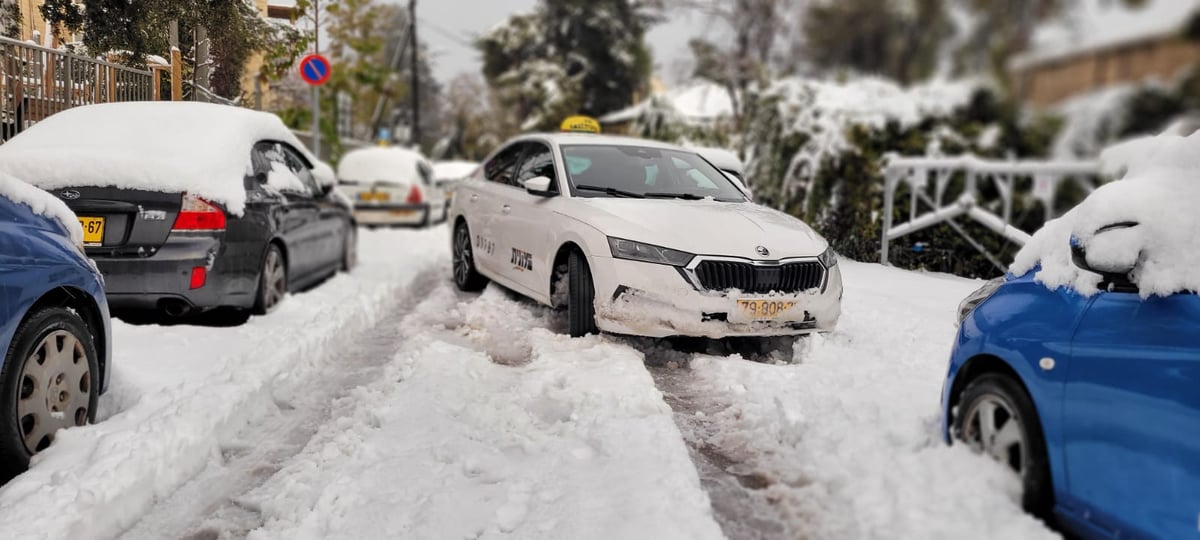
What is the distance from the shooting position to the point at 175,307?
218 inches

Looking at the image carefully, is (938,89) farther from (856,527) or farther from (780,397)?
(780,397)

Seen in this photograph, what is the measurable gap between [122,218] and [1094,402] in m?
4.98

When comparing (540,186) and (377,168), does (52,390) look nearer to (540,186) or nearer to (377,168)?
(540,186)

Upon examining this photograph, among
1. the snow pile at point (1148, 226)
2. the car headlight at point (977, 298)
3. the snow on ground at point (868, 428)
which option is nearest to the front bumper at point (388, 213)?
the snow on ground at point (868, 428)

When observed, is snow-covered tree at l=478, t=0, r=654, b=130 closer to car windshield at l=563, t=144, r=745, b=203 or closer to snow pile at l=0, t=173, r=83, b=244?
car windshield at l=563, t=144, r=745, b=203

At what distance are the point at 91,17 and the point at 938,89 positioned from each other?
4.42m

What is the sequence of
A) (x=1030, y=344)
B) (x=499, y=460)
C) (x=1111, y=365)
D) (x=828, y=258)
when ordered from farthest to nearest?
(x=828, y=258), (x=499, y=460), (x=1030, y=344), (x=1111, y=365)

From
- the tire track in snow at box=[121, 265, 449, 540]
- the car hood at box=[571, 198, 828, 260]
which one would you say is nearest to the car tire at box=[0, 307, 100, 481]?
the tire track in snow at box=[121, 265, 449, 540]

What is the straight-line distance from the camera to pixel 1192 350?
2215 mm

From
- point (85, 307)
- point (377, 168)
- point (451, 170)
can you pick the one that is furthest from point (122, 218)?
point (451, 170)

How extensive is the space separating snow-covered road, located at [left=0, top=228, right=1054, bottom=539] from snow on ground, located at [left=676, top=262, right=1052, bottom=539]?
12mm

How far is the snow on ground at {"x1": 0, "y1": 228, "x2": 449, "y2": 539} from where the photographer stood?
293 centimetres

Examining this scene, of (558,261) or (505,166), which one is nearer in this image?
(558,261)

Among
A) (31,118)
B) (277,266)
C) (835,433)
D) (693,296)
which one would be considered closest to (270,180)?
(277,266)
